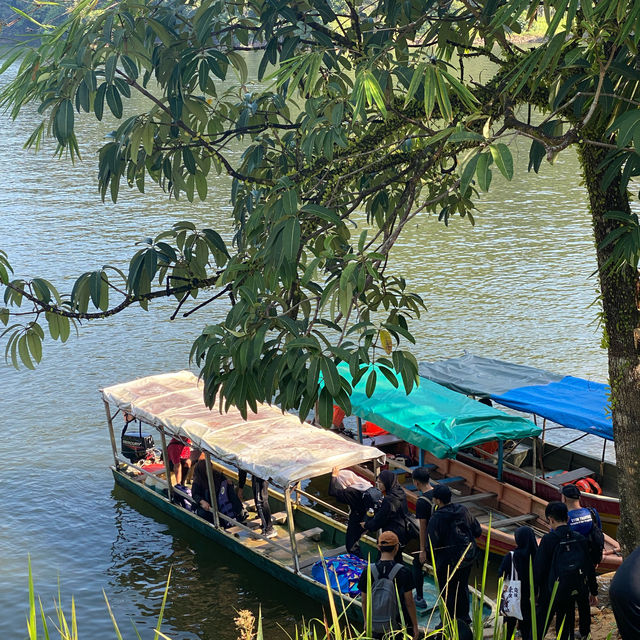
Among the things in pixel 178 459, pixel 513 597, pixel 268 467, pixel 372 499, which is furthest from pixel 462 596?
pixel 178 459

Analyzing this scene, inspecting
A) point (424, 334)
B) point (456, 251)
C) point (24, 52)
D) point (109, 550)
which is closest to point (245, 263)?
point (24, 52)

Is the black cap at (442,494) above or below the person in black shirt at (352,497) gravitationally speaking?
above

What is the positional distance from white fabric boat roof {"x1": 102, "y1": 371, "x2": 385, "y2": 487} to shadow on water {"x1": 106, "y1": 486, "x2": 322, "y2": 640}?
1.82m

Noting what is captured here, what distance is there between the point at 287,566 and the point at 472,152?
24.6ft

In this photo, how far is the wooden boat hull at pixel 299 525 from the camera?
1091cm

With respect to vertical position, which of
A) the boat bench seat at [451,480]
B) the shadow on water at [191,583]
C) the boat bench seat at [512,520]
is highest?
the boat bench seat at [451,480]

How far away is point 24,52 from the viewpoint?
7.57 metres

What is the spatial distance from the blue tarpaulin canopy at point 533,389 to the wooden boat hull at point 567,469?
3.08 feet

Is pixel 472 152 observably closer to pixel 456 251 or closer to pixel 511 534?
pixel 511 534

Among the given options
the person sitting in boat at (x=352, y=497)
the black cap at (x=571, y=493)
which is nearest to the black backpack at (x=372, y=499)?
the person sitting in boat at (x=352, y=497)

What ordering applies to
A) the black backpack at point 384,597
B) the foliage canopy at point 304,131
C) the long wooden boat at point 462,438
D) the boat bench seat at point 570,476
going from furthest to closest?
the boat bench seat at point 570,476 → the long wooden boat at point 462,438 → the black backpack at point 384,597 → the foliage canopy at point 304,131

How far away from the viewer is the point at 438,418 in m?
13.1

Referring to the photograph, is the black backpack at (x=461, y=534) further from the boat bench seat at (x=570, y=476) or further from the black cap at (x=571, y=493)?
the boat bench seat at (x=570, y=476)

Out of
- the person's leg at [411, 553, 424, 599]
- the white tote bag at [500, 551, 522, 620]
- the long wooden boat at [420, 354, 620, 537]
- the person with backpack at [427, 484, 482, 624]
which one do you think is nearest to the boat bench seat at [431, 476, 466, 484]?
the long wooden boat at [420, 354, 620, 537]
